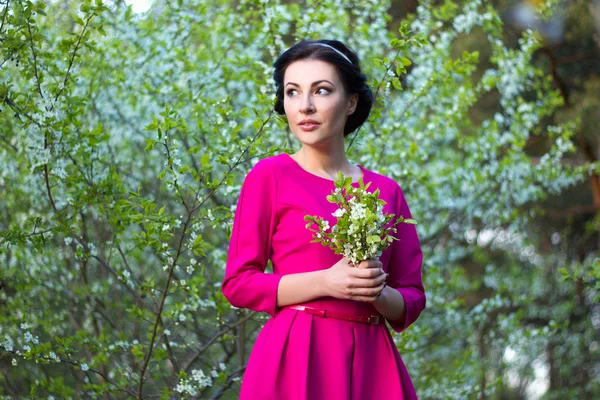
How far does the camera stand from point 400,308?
2.20 metres

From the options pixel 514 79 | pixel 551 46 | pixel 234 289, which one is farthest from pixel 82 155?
pixel 551 46

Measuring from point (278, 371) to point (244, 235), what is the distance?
1.22ft

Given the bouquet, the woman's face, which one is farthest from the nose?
the bouquet

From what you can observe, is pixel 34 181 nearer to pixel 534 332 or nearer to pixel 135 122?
pixel 135 122

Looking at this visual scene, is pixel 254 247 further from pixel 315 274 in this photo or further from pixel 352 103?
pixel 352 103

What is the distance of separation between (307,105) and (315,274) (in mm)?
486

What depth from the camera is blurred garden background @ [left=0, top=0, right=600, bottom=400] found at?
9.82ft

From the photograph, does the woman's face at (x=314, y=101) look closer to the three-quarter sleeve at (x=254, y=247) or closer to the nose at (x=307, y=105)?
the nose at (x=307, y=105)

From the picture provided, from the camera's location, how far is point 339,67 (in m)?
2.36

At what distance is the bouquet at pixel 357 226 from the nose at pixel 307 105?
1.08 ft

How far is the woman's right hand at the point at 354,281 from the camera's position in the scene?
201cm

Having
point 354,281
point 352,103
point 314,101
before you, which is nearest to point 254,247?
point 354,281

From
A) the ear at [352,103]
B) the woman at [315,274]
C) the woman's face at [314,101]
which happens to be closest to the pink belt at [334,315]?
the woman at [315,274]

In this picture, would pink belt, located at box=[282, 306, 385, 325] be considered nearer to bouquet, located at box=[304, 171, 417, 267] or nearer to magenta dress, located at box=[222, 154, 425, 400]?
magenta dress, located at box=[222, 154, 425, 400]
